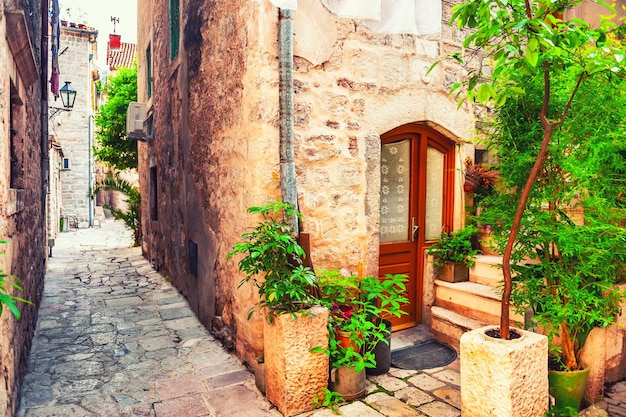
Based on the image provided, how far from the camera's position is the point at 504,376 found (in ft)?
8.09

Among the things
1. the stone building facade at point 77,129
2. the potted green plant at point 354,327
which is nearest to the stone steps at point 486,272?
the potted green plant at point 354,327

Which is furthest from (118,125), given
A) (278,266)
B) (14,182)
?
(278,266)

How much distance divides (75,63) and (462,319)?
19350mm

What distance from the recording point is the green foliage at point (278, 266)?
309cm

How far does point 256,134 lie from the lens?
353 cm

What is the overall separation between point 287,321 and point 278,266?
405 mm

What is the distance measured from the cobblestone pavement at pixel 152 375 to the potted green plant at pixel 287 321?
164 mm

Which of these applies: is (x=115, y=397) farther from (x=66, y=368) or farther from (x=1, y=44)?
(x=1, y=44)

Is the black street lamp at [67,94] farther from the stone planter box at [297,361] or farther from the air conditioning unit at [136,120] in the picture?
the stone planter box at [297,361]

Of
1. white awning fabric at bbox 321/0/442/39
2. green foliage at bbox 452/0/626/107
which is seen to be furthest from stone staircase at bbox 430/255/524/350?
white awning fabric at bbox 321/0/442/39

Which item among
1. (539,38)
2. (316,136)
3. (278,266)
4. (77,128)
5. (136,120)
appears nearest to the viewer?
(539,38)

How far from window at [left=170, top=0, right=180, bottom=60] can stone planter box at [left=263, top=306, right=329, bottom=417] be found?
4.51m

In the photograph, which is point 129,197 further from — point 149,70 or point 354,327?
point 354,327

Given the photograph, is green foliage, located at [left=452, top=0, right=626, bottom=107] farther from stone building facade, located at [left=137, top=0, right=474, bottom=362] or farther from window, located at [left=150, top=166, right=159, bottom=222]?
window, located at [left=150, top=166, right=159, bottom=222]
